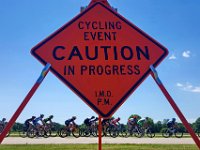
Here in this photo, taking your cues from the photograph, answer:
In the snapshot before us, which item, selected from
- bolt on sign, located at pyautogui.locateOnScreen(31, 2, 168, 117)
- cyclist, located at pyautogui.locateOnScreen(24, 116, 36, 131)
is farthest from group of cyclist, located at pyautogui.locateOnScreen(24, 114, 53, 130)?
bolt on sign, located at pyautogui.locateOnScreen(31, 2, 168, 117)

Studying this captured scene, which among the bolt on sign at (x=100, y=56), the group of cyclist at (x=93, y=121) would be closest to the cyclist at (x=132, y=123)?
the group of cyclist at (x=93, y=121)

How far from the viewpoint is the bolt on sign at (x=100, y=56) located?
3.40 metres

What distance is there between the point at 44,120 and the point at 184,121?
16906 mm

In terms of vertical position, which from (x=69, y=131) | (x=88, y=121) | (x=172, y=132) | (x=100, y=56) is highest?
(x=88, y=121)

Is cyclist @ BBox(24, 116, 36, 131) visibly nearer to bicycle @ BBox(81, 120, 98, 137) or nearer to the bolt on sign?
bicycle @ BBox(81, 120, 98, 137)

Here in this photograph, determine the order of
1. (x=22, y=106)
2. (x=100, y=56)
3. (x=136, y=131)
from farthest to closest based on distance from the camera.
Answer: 1. (x=136, y=131)
2. (x=100, y=56)
3. (x=22, y=106)

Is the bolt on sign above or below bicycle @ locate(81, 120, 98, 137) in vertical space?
below

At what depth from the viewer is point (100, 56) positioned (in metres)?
3.48

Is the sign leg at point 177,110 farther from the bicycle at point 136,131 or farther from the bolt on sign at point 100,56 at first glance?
the bicycle at point 136,131

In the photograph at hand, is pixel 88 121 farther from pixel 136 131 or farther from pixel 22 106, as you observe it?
pixel 22 106

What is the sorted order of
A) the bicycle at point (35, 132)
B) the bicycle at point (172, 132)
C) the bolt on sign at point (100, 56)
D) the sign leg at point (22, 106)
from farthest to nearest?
1. the bicycle at point (172, 132)
2. the bicycle at point (35, 132)
3. the bolt on sign at point (100, 56)
4. the sign leg at point (22, 106)

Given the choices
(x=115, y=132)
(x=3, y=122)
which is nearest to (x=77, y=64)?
(x=115, y=132)

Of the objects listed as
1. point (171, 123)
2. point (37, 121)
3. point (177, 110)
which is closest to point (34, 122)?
point (37, 121)

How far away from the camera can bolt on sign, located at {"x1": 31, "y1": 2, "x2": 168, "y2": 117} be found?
340cm
